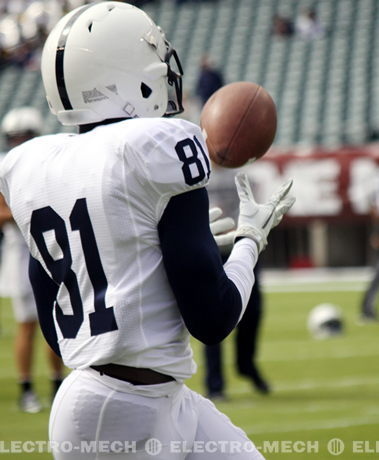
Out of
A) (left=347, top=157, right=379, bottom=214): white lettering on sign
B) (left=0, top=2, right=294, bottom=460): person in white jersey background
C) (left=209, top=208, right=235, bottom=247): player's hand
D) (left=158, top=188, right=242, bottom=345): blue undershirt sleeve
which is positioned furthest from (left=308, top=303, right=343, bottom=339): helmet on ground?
(left=158, top=188, right=242, bottom=345): blue undershirt sleeve

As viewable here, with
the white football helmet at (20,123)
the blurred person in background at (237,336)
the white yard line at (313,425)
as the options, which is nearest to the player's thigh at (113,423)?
the white yard line at (313,425)

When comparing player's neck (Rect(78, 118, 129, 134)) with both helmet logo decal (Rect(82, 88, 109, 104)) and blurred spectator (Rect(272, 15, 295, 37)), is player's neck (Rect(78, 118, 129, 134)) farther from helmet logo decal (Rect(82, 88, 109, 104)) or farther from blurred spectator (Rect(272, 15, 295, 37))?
blurred spectator (Rect(272, 15, 295, 37))

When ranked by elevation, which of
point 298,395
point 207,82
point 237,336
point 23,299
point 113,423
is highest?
point 113,423

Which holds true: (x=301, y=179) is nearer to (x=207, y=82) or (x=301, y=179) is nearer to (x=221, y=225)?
(x=207, y=82)

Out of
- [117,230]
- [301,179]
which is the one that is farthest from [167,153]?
[301,179]

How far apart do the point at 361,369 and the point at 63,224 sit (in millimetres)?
4740

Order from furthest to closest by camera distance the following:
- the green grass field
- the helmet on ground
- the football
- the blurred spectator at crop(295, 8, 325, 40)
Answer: the blurred spectator at crop(295, 8, 325, 40) < the helmet on ground < the green grass field < the football

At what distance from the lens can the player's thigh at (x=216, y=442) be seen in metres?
2.19

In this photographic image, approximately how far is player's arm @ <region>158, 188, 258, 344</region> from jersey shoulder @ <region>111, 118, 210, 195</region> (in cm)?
4

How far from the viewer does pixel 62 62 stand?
215 centimetres

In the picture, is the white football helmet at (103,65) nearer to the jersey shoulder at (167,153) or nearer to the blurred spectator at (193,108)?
the jersey shoulder at (167,153)

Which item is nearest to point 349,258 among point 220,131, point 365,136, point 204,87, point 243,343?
point 365,136

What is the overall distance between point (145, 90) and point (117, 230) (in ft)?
1.23

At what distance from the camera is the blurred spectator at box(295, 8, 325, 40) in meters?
17.1
